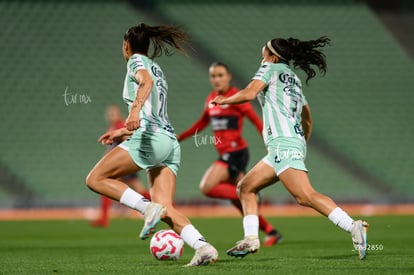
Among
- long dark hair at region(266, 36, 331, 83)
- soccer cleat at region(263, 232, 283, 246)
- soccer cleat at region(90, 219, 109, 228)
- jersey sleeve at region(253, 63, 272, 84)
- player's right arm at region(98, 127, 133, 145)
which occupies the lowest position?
soccer cleat at region(90, 219, 109, 228)

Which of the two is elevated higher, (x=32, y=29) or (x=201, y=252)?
(x=32, y=29)

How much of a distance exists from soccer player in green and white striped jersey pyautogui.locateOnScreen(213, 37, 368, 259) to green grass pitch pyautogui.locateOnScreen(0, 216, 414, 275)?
0.33 m

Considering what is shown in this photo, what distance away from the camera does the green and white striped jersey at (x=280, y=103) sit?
7.02m

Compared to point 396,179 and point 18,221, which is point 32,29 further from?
point 396,179

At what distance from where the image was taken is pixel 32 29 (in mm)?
19641

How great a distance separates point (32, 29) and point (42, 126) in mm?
2594

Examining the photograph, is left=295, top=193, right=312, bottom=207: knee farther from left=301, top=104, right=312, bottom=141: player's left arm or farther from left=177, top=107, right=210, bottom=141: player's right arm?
left=177, top=107, right=210, bottom=141: player's right arm

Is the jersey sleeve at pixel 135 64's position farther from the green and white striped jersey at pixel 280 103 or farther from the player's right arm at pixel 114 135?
the green and white striped jersey at pixel 280 103

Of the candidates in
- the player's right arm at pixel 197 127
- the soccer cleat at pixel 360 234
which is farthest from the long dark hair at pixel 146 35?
the player's right arm at pixel 197 127

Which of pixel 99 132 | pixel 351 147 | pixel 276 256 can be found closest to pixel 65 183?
pixel 99 132

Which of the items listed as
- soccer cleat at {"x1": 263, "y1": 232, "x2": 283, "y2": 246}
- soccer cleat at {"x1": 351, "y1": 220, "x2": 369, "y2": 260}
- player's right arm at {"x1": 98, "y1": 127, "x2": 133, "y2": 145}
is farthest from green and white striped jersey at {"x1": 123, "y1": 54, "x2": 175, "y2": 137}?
soccer cleat at {"x1": 263, "y1": 232, "x2": 283, "y2": 246}

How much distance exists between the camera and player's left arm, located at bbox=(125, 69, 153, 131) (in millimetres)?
6059

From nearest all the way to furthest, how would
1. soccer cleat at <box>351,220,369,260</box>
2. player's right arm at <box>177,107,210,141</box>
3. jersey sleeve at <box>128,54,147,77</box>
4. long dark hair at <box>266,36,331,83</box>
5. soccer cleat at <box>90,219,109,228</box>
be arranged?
jersey sleeve at <box>128,54,147,77</box>
soccer cleat at <box>351,220,369,260</box>
long dark hair at <box>266,36,331,83</box>
player's right arm at <box>177,107,210,141</box>
soccer cleat at <box>90,219,109,228</box>

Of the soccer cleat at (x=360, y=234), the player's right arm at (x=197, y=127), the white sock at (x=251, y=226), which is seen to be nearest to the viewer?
the soccer cleat at (x=360, y=234)
